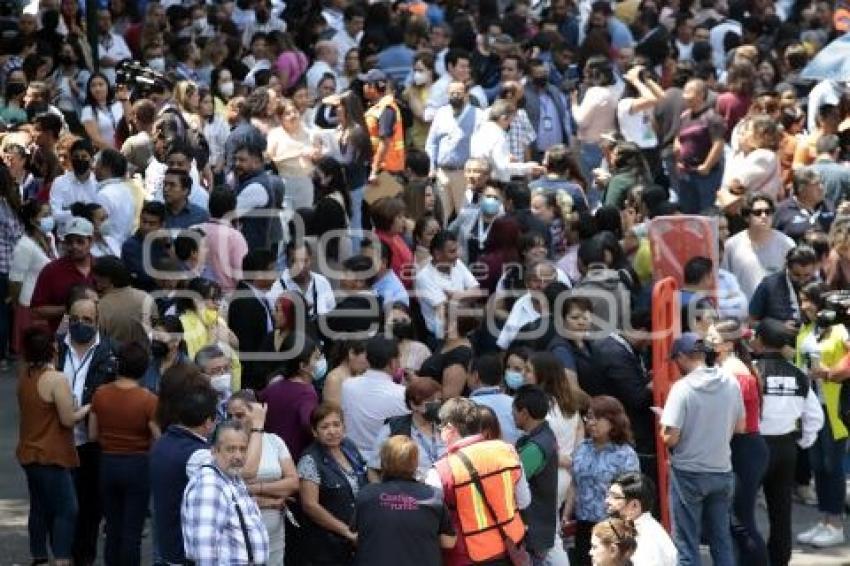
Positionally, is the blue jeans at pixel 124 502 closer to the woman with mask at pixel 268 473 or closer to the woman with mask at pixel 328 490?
the woman with mask at pixel 268 473

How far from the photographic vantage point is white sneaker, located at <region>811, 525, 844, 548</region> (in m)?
13.8

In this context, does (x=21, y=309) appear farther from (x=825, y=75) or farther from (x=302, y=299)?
(x=825, y=75)

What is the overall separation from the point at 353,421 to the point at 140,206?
3.97m

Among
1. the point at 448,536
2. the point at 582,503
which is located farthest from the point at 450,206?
the point at 448,536

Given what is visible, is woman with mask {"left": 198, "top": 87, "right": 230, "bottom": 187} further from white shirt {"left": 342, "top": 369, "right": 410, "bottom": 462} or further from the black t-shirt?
the black t-shirt

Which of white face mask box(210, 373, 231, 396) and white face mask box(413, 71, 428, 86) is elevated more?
white face mask box(413, 71, 428, 86)

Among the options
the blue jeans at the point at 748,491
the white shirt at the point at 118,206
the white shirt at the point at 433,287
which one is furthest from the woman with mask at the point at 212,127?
the blue jeans at the point at 748,491

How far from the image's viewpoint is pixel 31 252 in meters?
15.4

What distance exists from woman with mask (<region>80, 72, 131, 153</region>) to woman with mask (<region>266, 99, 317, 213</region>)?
4.66 feet

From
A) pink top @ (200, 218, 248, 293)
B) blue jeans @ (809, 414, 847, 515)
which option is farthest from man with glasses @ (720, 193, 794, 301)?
pink top @ (200, 218, 248, 293)

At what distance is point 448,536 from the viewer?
10.8 meters

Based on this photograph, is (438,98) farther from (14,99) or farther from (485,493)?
(485,493)

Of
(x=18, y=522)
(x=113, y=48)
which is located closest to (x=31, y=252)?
(x=18, y=522)

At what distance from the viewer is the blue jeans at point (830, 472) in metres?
13.8
